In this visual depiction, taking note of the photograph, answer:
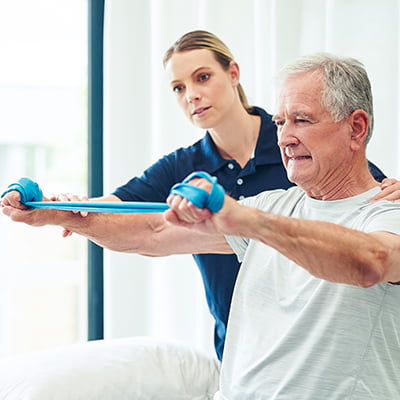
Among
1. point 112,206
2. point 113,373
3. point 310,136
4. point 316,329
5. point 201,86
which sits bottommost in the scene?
point 113,373

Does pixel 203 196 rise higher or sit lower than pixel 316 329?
higher

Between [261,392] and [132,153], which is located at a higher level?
[132,153]

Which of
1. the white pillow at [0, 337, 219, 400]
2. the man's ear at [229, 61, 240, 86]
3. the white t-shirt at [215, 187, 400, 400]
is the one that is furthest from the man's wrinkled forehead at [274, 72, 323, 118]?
the white pillow at [0, 337, 219, 400]

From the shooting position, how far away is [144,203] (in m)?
1.29

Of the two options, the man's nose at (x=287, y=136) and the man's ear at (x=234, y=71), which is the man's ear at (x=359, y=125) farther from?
the man's ear at (x=234, y=71)

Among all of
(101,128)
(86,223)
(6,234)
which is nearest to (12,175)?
(6,234)

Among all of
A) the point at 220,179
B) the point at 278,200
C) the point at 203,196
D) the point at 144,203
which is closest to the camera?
the point at 203,196

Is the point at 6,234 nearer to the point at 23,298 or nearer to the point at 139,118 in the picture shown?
the point at 23,298

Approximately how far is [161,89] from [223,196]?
6.41ft

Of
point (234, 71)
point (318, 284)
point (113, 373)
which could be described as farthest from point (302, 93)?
point (113, 373)

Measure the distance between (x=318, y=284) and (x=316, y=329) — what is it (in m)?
0.10

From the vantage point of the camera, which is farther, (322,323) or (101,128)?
(101,128)

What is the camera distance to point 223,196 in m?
1.14

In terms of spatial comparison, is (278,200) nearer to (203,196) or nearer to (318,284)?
(318,284)
